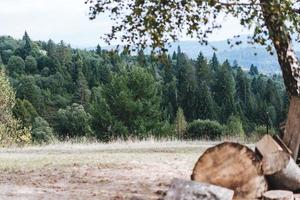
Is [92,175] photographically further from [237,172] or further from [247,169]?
[247,169]

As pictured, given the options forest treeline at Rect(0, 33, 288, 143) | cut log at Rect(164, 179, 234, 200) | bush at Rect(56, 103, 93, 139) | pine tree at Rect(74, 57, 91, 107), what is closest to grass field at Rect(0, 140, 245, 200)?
cut log at Rect(164, 179, 234, 200)

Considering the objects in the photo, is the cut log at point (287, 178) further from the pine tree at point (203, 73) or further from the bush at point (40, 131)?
the pine tree at point (203, 73)

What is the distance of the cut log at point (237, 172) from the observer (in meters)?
10.3

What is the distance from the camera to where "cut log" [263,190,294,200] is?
32.1ft

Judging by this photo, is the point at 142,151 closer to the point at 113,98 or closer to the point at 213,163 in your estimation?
the point at 213,163

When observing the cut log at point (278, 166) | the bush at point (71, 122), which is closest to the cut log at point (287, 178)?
the cut log at point (278, 166)

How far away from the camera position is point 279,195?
9898 millimetres

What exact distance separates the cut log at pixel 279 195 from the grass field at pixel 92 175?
2146 mm

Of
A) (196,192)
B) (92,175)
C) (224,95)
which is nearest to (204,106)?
(224,95)

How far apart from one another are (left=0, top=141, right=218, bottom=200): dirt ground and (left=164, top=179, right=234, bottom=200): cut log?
1.40 metres

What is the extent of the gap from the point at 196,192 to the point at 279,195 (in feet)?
5.27

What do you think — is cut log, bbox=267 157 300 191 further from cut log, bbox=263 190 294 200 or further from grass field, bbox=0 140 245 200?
grass field, bbox=0 140 245 200

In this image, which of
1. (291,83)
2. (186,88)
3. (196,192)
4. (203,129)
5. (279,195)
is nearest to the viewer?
(196,192)

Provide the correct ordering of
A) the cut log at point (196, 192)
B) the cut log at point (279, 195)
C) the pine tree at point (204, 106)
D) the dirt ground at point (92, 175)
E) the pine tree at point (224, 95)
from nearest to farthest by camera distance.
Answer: the cut log at point (196, 192)
the cut log at point (279, 195)
the dirt ground at point (92, 175)
the pine tree at point (204, 106)
the pine tree at point (224, 95)
